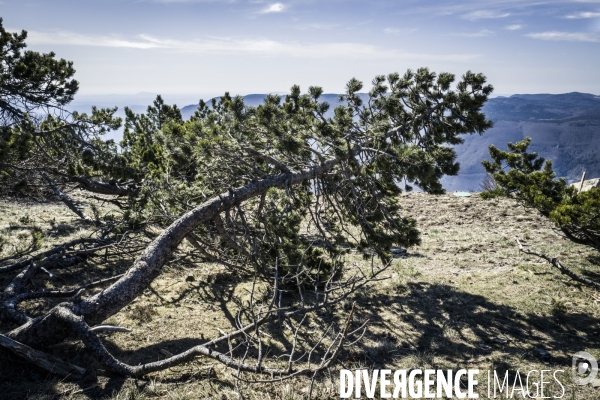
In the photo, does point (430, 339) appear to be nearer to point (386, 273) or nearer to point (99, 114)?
point (386, 273)

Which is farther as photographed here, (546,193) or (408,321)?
(546,193)

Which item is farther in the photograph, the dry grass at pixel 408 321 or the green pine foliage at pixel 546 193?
the green pine foliage at pixel 546 193

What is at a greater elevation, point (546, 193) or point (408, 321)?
point (546, 193)

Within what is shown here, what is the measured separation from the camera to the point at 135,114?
49.4ft

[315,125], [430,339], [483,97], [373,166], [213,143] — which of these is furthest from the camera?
[373,166]

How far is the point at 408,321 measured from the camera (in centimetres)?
Result: 602

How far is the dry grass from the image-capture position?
12.4ft

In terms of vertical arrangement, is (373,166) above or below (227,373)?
above

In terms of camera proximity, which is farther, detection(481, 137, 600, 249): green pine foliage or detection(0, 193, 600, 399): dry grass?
detection(481, 137, 600, 249): green pine foliage

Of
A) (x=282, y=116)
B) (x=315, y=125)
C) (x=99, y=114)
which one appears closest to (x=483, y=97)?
(x=315, y=125)

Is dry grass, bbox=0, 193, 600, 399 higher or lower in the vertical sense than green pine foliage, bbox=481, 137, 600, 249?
lower

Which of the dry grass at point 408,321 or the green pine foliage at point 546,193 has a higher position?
the green pine foliage at point 546,193

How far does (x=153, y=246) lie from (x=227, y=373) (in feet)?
6.14

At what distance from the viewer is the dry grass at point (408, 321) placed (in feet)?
12.4
